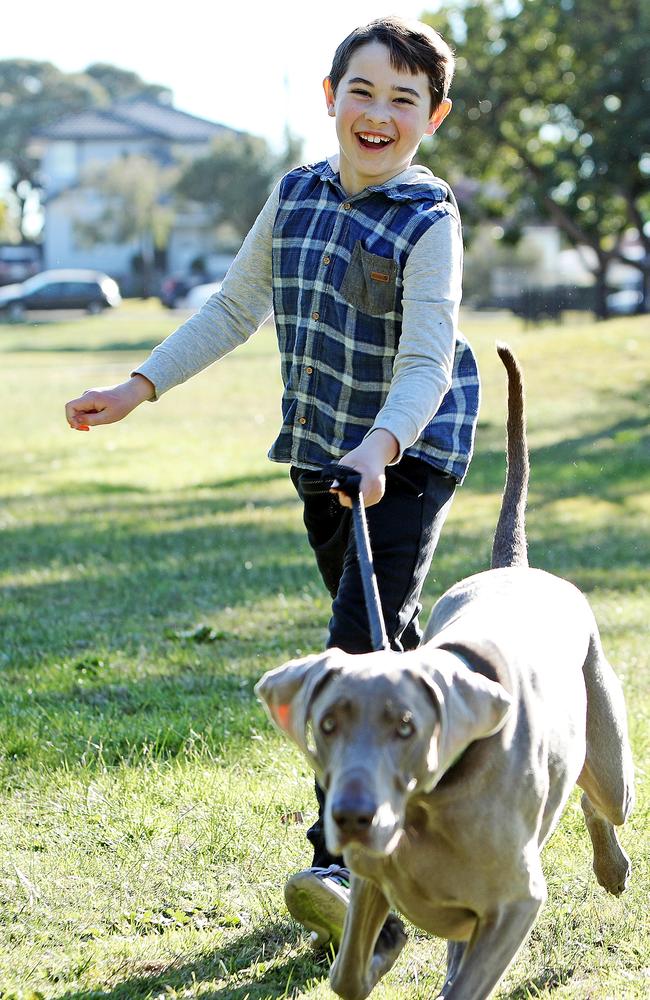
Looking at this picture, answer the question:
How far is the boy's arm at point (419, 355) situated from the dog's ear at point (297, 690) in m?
0.53

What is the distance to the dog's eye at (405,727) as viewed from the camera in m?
2.26

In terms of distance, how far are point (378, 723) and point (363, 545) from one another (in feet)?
1.94

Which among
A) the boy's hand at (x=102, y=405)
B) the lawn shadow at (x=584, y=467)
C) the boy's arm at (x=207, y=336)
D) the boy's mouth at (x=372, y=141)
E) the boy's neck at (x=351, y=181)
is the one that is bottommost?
the lawn shadow at (x=584, y=467)

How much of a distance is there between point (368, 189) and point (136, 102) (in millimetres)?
84750

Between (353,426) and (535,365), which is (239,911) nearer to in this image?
(353,426)

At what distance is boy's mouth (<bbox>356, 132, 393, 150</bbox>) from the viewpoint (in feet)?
11.3

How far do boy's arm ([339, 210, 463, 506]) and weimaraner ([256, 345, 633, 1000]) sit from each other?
0.41m

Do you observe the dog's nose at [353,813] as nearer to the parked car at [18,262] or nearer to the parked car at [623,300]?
the parked car at [623,300]

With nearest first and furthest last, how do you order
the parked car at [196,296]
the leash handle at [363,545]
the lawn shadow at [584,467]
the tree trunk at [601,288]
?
the leash handle at [363,545] → the lawn shadow at [584,467] → the tree trunk at [601,288] → the parked car at [196,296]

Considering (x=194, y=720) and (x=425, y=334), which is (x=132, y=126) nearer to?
(x=194, y=720)

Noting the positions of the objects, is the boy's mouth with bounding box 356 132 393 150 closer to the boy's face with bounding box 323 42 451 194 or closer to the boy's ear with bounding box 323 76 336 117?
the boy's face with bounding box 323 42 451 194

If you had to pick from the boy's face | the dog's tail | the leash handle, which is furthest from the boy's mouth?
the leash handle

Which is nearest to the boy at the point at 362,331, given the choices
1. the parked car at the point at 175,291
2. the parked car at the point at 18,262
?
the parked car at the point at 175,291

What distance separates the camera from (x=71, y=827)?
402 cm
